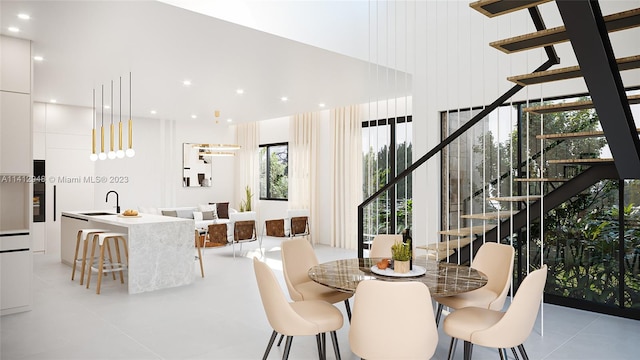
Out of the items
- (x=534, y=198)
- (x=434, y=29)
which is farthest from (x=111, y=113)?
(x=534, y=198)

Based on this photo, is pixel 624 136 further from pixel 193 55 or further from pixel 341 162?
pixel 341 162

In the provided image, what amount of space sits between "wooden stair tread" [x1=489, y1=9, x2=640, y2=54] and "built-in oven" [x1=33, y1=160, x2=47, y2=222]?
785 centimetres

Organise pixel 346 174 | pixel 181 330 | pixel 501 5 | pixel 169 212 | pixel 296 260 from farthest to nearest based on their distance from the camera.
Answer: pixel 169 212 < pixel 346 174 < pixel 181 330 < pixel 296 260 < pixel 501 5

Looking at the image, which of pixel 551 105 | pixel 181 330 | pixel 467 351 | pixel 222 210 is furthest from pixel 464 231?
pixel 222 210

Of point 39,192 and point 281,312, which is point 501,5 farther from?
point 39,192

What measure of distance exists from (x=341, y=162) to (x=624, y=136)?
589 cm

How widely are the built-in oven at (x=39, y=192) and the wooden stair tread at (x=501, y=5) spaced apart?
7.90 metres

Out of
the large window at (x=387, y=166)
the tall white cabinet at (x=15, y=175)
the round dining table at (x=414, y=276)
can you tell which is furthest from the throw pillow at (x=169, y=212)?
the round dining table at (x=414, y=276)

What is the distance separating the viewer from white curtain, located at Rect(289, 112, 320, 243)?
30.5ft

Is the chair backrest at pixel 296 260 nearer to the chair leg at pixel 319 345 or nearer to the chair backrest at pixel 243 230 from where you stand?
the chair leg at pixel 319 345

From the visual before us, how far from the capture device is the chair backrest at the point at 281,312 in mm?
2645

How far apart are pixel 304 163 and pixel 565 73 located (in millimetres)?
6932

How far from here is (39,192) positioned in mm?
7730

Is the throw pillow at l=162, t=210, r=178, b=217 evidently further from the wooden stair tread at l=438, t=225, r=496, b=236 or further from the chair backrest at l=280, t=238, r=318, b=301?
the wooden stair tread at l=438, t=225, r=496, b=236
